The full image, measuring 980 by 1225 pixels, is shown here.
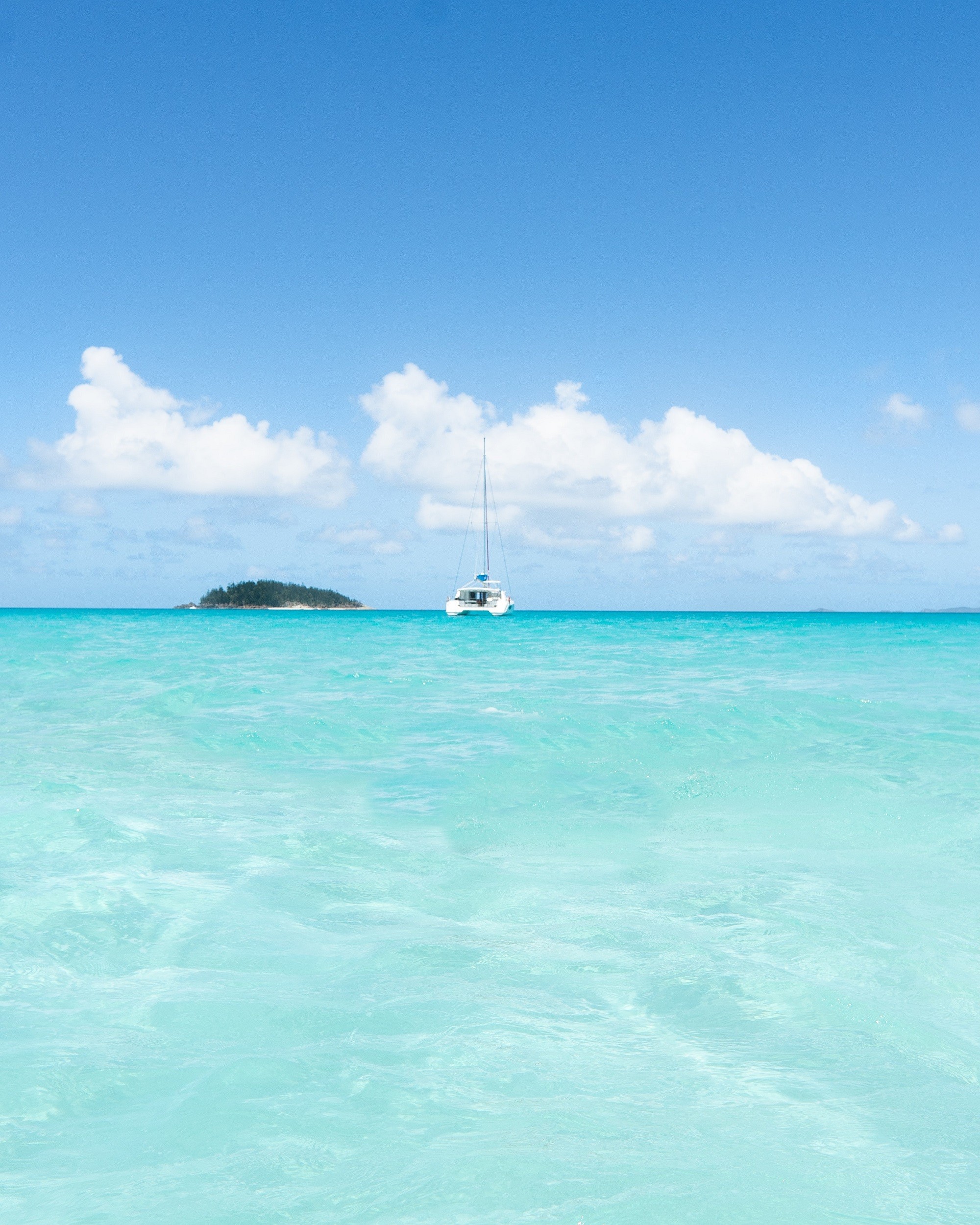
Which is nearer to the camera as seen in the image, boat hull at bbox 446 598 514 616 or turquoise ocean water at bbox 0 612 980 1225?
turquoise ocean water at bbox 0 612 980 1225

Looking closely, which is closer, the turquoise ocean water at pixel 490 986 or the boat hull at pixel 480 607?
the turquoise ocean water at pixel 490 986

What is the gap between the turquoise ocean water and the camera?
337 centimetres

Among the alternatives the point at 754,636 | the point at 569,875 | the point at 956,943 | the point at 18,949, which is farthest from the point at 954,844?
the point at 754,636

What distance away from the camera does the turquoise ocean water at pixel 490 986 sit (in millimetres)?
3371

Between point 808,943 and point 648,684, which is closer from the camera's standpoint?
point 808,943

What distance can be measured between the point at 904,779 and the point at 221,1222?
10614mm

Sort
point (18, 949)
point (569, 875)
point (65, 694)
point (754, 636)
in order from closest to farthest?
point (18, 949) < point (569, 875) < point (65, 694) < point (754, 636)

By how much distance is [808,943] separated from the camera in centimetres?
575

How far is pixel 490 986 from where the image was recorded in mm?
5000

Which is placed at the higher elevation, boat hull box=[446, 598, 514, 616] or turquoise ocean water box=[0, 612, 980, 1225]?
boat hull box=[446, 598, 514, 616]

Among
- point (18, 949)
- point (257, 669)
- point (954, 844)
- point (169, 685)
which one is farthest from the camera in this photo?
point (257, 669)

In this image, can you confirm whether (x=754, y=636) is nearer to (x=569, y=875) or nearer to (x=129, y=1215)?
(x=569, y=875)

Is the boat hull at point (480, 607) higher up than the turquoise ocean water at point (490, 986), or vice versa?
the boat hull at point (480, 607)

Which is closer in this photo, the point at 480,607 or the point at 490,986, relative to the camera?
the point at 490,986
